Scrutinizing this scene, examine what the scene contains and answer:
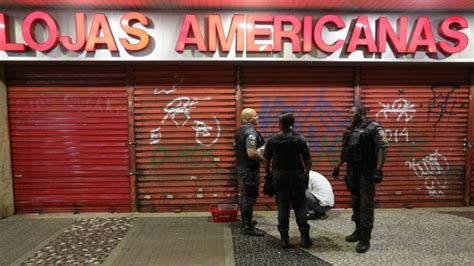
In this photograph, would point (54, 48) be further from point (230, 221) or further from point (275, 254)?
point (275, 254)

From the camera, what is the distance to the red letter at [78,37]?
6.02 meters

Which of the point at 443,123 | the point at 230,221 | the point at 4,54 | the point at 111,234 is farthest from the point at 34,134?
the point at 443,123

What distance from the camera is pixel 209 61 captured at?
636cm

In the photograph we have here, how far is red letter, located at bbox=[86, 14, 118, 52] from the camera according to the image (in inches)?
238

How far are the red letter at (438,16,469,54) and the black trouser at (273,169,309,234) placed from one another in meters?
3.98

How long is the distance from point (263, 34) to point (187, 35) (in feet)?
4.50

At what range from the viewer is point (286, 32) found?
6.24 meters

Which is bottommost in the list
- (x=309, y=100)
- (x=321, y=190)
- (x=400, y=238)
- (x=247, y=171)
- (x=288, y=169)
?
(x=400, y=238)

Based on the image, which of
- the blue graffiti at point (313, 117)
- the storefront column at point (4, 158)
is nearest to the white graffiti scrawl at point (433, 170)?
the blue graffiti at point (313, 117)

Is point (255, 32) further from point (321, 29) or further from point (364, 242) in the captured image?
point (364, 242)

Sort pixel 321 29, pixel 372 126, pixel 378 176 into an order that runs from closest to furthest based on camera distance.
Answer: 1. pixel 378 176
2. pixel 372 126
3. pixel 321 29

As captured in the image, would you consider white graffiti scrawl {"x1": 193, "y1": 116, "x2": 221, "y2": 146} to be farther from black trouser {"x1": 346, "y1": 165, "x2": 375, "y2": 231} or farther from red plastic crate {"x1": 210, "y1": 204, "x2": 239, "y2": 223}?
black trouser {"x1": 346, "y1": 165, "x2": 375, "y2": 231}

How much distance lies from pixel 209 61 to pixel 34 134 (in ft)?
11.9

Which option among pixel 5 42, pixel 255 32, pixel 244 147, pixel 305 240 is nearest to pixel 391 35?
pixel 255 32
